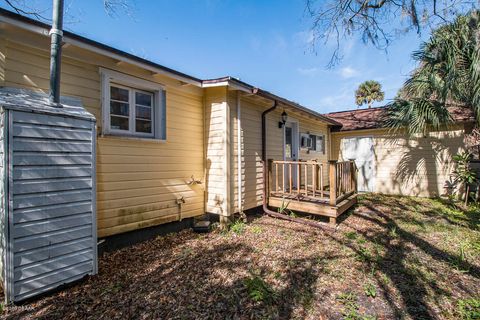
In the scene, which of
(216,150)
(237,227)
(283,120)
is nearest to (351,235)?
(237,227)

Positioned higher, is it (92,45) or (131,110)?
(92,45)

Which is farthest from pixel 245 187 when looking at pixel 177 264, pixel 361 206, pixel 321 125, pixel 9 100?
pixel 321 125

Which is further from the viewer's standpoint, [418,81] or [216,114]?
[418,81]

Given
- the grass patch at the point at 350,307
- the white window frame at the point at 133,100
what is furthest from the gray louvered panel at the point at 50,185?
the grass patch at the point at 350,307

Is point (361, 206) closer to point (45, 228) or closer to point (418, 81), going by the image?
point (418, 81)

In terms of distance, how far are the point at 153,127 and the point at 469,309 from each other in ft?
16.7

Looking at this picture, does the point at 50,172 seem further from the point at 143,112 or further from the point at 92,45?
the point at 143,112

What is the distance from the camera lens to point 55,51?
2846 millimetres

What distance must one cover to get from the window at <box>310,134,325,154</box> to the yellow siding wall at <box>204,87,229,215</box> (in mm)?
4774

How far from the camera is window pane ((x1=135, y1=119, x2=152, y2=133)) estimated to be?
4.37 meters

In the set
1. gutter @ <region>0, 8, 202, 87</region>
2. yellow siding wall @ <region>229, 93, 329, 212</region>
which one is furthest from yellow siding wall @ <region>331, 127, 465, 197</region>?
gutter @ <region>0, 8, 202, 87</region>

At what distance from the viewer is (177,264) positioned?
3.46 m

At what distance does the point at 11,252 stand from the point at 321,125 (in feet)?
30.7

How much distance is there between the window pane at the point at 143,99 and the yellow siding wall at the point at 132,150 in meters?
0.31
